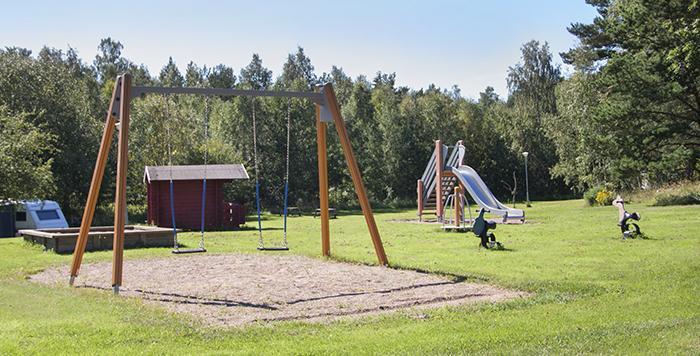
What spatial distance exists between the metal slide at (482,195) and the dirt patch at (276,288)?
11.5m

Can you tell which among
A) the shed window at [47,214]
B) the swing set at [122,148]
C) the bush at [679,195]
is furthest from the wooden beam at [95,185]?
the bush at [679,195]

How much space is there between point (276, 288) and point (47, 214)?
22.3 meters

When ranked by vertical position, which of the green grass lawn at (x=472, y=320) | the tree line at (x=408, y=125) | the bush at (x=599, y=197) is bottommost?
the green grass lawn at (x=472, y=320)

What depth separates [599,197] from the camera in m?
38.6

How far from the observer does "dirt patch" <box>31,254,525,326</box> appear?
368 inches

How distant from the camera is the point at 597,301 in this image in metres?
9.52

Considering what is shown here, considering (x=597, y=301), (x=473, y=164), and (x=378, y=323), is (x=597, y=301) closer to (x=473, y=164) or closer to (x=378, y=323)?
(x=378, y=323)

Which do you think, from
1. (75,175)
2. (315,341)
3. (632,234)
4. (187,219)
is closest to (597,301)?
(315,341)

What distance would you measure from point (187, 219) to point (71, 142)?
12743mm

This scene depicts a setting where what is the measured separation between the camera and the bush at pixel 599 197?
1518 inches

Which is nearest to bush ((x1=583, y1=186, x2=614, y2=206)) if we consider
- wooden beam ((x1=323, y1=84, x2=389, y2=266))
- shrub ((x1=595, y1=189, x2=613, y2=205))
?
shrub ((x1=595, y1=189, x2=613, y2=205))

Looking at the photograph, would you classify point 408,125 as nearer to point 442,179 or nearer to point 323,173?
point 442,179

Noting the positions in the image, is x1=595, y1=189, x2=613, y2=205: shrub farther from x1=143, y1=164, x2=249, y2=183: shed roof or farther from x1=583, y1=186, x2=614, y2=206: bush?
x1=143, y1=164, x2=249, y2=183: shed roof

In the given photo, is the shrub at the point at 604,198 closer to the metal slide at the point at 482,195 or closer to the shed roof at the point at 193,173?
the metal slide at the point at 482,195
